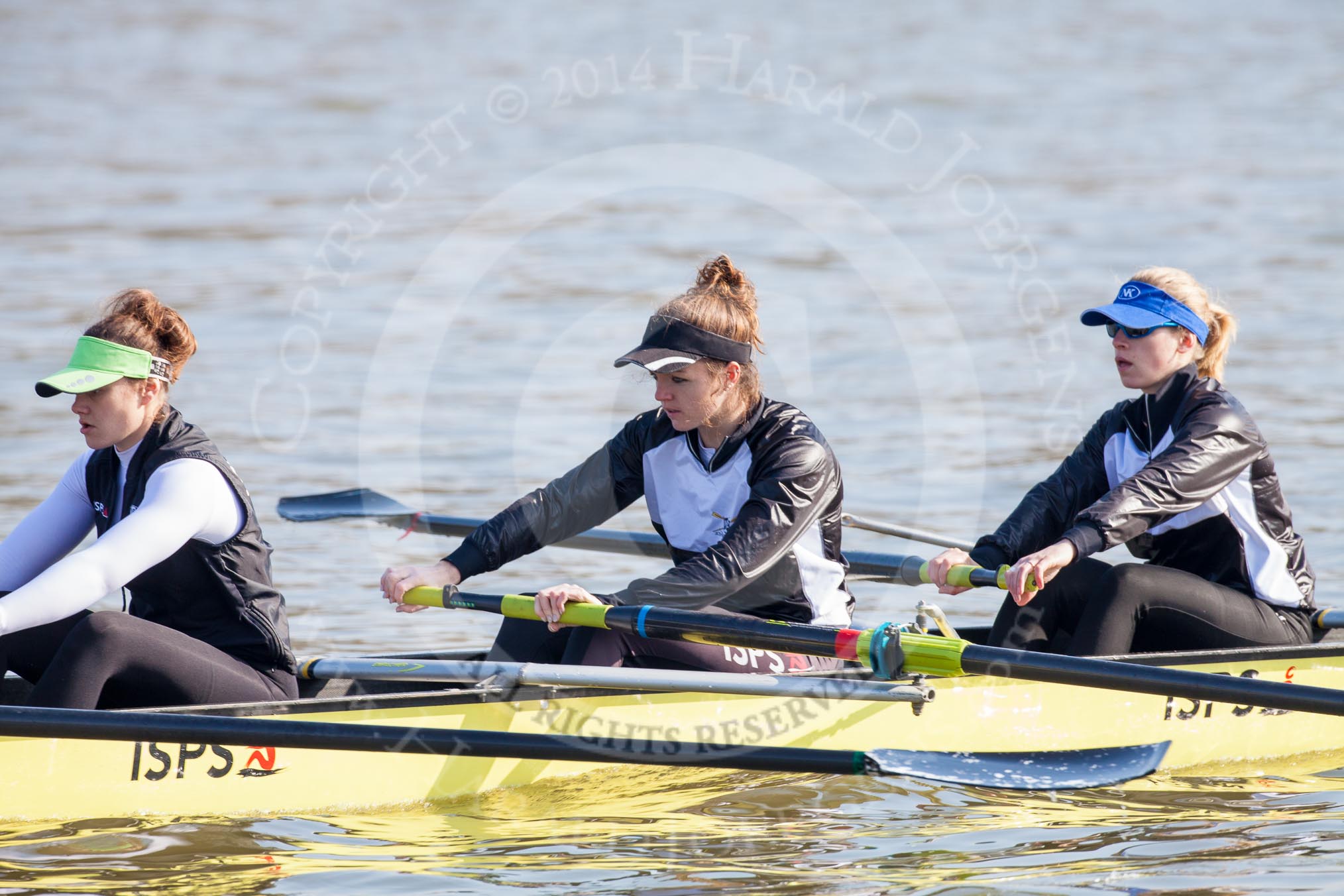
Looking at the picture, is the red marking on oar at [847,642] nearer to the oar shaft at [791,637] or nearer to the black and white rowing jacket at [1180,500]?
the oar shaft at [791,637]

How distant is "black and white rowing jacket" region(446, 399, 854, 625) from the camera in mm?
5000

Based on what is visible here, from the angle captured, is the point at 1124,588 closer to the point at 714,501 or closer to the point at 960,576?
the point at 960,576

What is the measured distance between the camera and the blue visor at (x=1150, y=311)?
5512 mm

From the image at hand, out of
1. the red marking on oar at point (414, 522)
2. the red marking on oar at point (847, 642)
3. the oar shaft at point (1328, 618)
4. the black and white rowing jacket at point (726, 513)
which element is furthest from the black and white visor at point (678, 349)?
the red marking on oar at point (414, 522)

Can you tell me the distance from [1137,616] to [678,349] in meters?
1.75

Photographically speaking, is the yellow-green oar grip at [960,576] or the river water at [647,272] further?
the yellow-green oar grip at [960,576]

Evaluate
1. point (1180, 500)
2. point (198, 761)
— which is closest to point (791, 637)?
point (1180, 500)

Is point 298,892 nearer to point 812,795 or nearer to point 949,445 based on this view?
point 812,795

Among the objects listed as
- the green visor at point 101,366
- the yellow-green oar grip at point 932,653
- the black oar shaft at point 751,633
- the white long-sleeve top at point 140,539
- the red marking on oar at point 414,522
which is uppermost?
the green visor at point 101,366

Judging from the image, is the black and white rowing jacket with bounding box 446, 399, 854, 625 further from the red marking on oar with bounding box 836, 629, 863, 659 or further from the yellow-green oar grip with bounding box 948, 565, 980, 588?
the yellow-green oar grip with bounding box 948, 565, 980, 588

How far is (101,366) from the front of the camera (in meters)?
4.61

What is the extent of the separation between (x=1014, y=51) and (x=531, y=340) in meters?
19.1

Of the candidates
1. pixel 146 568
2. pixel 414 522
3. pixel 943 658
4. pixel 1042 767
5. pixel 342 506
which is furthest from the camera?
pixel 342 506

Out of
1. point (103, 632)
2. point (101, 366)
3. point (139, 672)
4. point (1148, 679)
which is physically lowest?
point (1148, 679)
